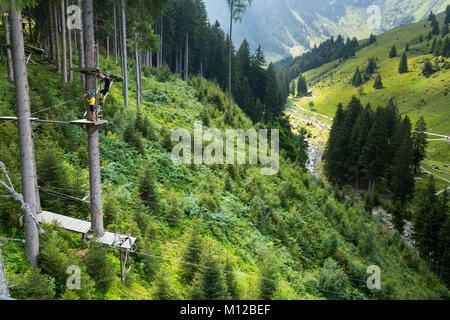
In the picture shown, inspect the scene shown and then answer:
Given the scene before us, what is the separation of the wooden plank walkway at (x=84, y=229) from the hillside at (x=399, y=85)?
82.3 meters

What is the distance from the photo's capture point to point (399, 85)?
114750 mm

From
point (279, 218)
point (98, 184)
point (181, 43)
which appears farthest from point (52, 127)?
point (181, 43)

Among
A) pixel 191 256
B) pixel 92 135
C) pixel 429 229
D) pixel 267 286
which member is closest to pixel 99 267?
pixel 191 256

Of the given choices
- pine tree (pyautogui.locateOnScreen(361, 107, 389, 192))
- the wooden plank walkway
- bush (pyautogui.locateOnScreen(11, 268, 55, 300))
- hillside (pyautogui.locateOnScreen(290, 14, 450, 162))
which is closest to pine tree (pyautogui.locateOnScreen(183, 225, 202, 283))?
the wooden plank walkway

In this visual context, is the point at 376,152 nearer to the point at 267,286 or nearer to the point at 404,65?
the point at 267,286

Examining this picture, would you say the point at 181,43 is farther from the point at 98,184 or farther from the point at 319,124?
the point at 319,124

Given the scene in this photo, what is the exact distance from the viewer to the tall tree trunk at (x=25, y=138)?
6.20 metres

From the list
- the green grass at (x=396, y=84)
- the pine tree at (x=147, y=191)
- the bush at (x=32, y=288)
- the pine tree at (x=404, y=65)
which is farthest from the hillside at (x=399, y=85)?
the bush at (x=32, y=288)

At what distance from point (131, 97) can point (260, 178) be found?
1529 centimetres

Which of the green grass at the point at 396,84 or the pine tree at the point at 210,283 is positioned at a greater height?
the green grass at the point at 396,84

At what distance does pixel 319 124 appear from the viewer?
355 ft

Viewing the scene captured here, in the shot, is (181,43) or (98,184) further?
(181,43)

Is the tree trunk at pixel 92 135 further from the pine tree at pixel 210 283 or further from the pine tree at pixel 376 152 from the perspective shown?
the pine tree at pixel 376 152

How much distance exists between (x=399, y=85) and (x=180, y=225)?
455 ft
